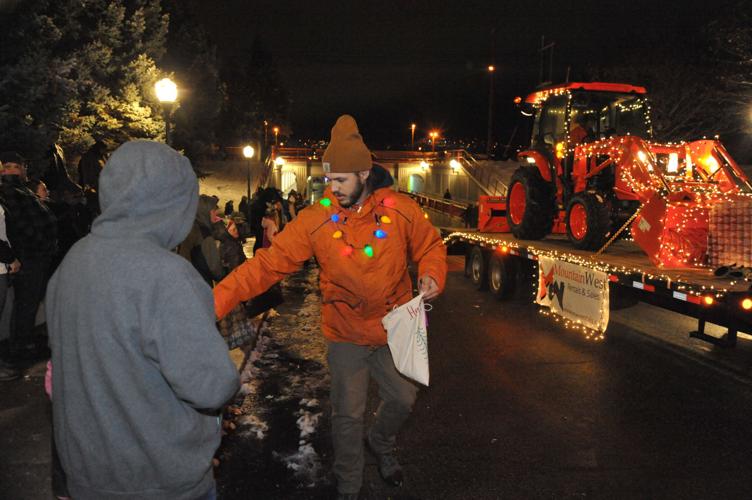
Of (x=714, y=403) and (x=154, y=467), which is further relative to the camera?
(x=714, y=403)

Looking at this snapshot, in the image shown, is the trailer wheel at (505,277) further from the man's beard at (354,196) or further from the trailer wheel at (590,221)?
the man's beard at (354,196)

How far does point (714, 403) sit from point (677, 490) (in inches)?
78.3

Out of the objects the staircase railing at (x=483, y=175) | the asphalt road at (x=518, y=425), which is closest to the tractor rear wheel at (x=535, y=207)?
the asphalt road at (x=518, y=425)

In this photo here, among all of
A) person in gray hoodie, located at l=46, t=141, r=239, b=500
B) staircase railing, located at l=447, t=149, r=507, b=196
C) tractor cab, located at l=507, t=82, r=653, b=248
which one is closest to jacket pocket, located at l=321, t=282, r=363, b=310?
person in gray hoodie, located at l=46, t=141, r=239, b=500

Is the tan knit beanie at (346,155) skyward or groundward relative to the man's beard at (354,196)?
skyward

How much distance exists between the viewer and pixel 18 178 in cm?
610

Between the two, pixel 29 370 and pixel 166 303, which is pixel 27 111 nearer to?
pixel 29 370

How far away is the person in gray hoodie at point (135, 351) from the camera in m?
1.78

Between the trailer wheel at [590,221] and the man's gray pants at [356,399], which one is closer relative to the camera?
the man's gray pants at [356,399]

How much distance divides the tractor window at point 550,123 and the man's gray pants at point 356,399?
7.73 m

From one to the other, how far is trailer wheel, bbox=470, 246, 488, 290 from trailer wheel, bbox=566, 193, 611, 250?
8.70ft

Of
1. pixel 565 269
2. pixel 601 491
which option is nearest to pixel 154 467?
pixel 601 491

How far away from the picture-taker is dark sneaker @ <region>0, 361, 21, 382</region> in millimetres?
5766

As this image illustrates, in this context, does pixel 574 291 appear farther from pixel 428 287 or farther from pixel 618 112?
pixel 428 287
